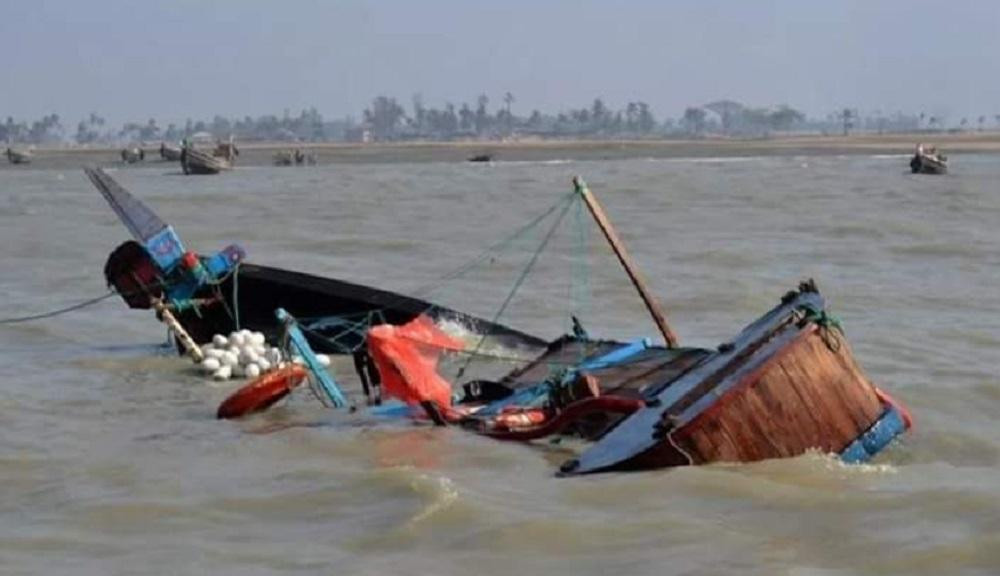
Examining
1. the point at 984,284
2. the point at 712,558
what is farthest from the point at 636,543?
the point at 984,284

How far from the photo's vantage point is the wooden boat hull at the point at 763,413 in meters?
8.30

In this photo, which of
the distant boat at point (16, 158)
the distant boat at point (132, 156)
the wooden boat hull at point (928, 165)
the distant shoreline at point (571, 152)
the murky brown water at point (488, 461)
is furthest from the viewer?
the distant shoreline at point (571, 152)

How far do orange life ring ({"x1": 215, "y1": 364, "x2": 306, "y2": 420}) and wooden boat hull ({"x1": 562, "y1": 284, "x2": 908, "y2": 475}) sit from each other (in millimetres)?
2603

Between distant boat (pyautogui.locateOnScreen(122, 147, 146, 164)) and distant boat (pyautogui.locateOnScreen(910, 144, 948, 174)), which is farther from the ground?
distant boat (pyautogui.locateOnScreen(910, 144, 948, 174))

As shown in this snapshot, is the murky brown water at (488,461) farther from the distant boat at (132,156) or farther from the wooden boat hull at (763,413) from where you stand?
the distant boat at (132,156)

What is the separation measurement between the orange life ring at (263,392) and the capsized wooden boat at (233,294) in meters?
2.81

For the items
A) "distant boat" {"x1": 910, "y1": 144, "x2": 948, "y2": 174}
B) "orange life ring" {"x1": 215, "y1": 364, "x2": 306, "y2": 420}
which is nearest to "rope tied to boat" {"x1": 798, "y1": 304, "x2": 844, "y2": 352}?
"orange life ring" {"x1": 215, "y1": 364, "x2": 306, "y2": 420}

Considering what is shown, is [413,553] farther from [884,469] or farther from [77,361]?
[77,361]

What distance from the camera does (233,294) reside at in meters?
14.1

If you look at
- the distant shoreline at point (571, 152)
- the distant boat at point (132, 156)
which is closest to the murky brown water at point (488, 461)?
the distant boat at point (132, 156)

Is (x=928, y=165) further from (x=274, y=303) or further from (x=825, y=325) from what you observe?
(x=825, y=325)

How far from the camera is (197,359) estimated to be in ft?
44.0

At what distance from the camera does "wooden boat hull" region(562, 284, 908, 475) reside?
27.2 ft

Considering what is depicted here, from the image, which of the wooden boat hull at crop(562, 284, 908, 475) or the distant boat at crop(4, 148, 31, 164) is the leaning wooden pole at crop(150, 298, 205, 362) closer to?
the wooden boat hull at crop(562, 284, 908, 475)
